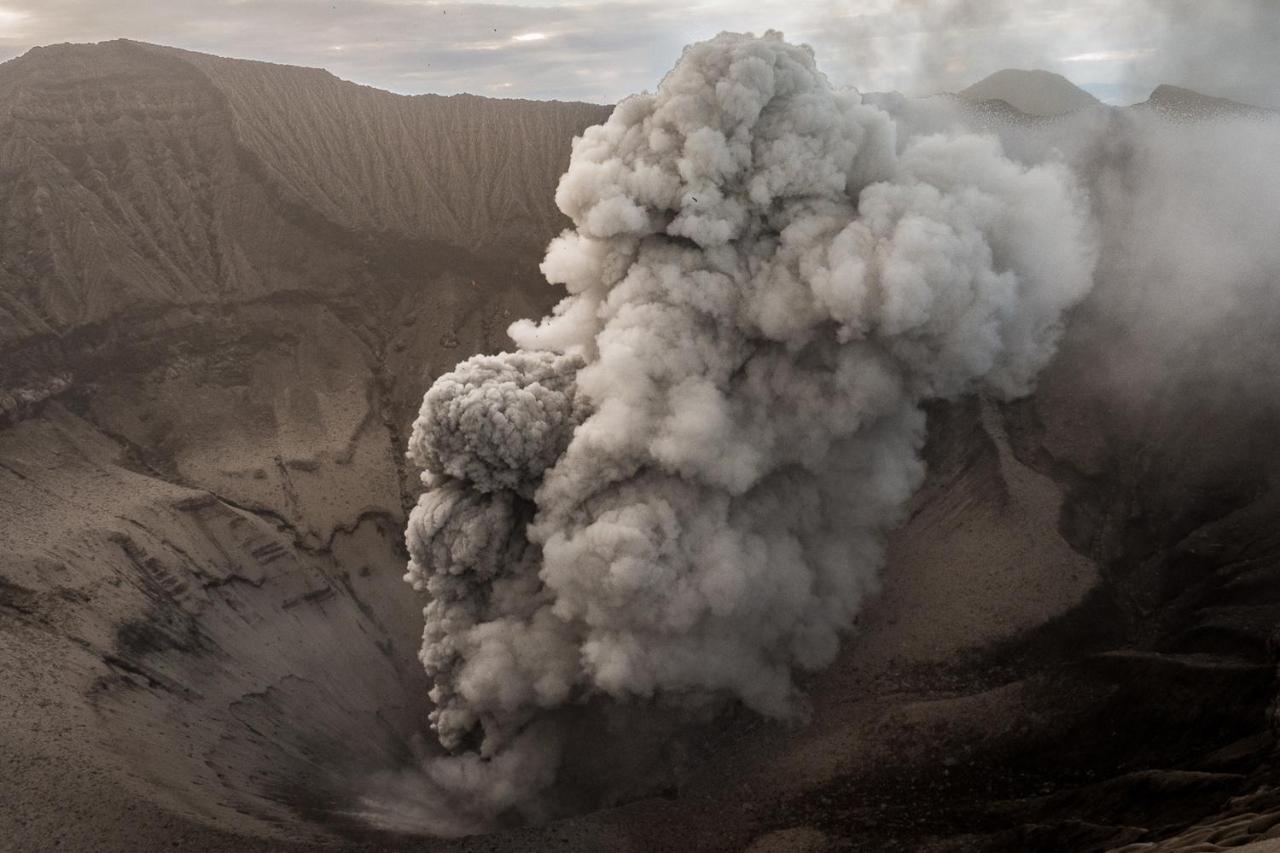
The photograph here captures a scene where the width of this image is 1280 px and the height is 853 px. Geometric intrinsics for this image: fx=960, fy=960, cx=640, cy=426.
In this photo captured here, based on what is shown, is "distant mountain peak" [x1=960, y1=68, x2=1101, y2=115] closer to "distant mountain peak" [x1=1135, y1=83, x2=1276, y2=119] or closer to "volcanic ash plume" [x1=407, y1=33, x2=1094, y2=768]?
"distant mountain peak" [x1=1135, y1=83, x2=1276, y2=119]

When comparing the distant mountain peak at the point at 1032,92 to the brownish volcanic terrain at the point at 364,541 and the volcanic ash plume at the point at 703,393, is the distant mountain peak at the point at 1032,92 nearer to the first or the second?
the brownish volcanic terrain at the point at 364,541

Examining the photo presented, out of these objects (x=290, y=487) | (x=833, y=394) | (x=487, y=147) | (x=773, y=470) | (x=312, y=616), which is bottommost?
(x=312, y=616)

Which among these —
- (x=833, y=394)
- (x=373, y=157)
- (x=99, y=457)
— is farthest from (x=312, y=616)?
(x=373, y=157)

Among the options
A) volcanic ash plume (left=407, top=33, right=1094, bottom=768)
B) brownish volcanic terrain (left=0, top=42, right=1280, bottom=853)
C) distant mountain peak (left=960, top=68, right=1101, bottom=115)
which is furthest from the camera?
distant mountain peak (left=960, top=68, right=1101, bottom=115)

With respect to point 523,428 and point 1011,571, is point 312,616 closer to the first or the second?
point 523,428

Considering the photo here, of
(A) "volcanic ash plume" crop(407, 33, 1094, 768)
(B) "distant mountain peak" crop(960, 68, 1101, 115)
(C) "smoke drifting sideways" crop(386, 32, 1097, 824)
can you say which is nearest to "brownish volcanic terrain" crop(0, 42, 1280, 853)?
(C) "smoke drifting sideways" crop(386, 32, 1097, 824)

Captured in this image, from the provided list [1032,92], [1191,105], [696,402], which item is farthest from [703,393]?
[1032,92]
